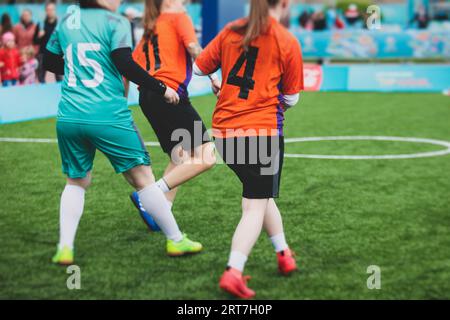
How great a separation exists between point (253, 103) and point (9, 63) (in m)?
11.2

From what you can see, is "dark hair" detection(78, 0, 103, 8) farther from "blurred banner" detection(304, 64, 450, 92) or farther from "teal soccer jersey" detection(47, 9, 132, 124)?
"blurred banner" detection(304, 64, 450, 92)

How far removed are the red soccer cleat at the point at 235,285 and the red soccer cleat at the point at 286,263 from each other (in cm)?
49

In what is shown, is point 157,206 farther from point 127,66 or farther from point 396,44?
point 396,44

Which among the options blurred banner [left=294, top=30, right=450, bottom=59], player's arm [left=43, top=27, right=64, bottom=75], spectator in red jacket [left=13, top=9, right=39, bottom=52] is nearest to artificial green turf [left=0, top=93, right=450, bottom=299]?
player's arm [left=43, top=27, right=64, bottom=75]

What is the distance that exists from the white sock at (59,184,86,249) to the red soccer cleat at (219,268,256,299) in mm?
1194

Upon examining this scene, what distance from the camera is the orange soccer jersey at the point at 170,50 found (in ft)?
17.6

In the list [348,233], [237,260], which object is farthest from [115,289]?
[348,233]

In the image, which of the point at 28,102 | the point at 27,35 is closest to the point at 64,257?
the point at 28,102

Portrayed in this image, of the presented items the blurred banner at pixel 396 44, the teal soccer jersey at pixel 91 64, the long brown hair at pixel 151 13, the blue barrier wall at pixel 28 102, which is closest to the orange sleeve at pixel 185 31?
the long brown hair at pixel 151 13

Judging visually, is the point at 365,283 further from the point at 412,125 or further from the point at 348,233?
the point at 412,125

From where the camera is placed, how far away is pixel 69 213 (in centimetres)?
466
